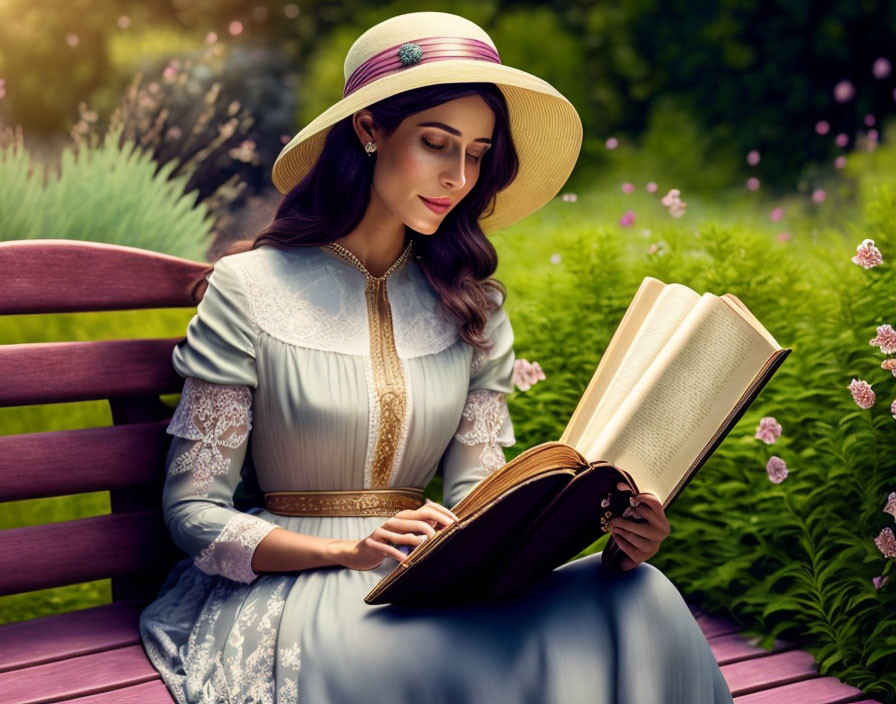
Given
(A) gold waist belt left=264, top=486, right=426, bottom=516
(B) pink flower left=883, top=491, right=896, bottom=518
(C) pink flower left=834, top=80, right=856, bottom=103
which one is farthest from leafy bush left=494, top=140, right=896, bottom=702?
(C) pink flower left=834, top=80, right=856, bottom=103

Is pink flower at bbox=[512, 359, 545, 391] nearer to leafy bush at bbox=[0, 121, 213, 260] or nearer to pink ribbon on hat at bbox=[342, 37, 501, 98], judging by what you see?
pink ribbon on hat at bbox=[342, 37, 501, 98]

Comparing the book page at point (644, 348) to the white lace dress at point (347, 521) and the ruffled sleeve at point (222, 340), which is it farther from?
the ruffled sleeve at point (222, 340)

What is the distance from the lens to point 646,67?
8.63m

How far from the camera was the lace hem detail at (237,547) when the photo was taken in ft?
7.06

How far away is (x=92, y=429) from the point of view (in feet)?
8.34

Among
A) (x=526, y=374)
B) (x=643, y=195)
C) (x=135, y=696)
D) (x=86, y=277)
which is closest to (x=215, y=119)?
(x=643, y=195)

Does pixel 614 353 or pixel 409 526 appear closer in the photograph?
pixel 409 526

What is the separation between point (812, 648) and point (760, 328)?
106cm

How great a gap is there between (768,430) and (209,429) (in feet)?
4.70

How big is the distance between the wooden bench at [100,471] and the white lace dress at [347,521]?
17cm

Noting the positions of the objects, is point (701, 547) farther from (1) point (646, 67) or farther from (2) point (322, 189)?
(1) point (646, 67)

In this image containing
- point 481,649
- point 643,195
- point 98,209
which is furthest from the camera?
point 643,195

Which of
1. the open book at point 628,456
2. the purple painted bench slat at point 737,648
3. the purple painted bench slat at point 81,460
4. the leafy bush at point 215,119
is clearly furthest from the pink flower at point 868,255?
the leafy bush at point 215,119

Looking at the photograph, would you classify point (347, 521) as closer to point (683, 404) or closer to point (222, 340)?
point (222, 340)
